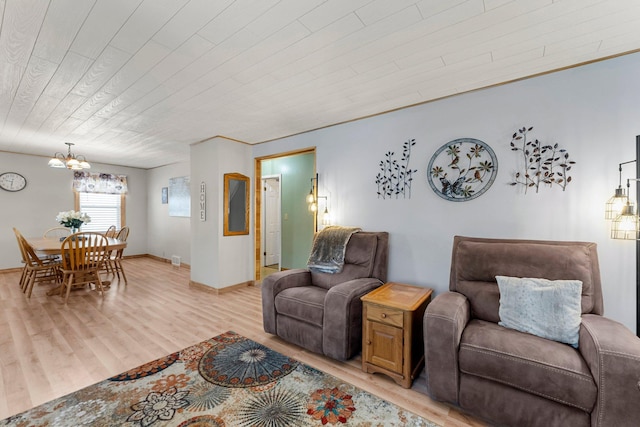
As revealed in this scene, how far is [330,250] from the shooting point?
293cm

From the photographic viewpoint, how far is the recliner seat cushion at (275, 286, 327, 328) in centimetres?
234

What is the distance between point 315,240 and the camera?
10.3 ft

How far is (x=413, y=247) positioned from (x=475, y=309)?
33.5 inches

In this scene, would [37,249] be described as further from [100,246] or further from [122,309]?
[122,309]

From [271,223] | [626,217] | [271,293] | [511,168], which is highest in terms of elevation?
[511,168]

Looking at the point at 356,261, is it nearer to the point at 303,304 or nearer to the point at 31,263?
the point at 303,304

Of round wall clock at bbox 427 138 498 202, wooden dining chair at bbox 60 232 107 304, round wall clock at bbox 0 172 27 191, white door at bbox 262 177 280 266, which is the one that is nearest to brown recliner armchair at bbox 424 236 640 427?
round wall clock at bbox 427 138 498 202

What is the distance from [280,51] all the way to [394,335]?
2218 mm

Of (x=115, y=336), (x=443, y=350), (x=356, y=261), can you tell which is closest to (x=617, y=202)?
(x=443, y=350)

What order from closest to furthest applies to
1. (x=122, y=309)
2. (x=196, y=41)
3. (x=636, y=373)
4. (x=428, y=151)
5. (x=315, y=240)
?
(x=636, y=373) < (x=196, y=41) < (x=428, y=151) < (x=315, y=240) < (x=122, y=309)

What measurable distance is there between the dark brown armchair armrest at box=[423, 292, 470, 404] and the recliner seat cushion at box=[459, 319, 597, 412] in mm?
64

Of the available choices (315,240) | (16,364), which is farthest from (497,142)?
(16,364)

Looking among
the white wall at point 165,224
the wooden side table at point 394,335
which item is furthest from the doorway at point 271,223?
the wooden side table at point 394,335

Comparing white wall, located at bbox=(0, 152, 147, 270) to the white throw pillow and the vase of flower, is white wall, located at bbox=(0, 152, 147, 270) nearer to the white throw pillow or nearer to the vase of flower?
the vase of flower
